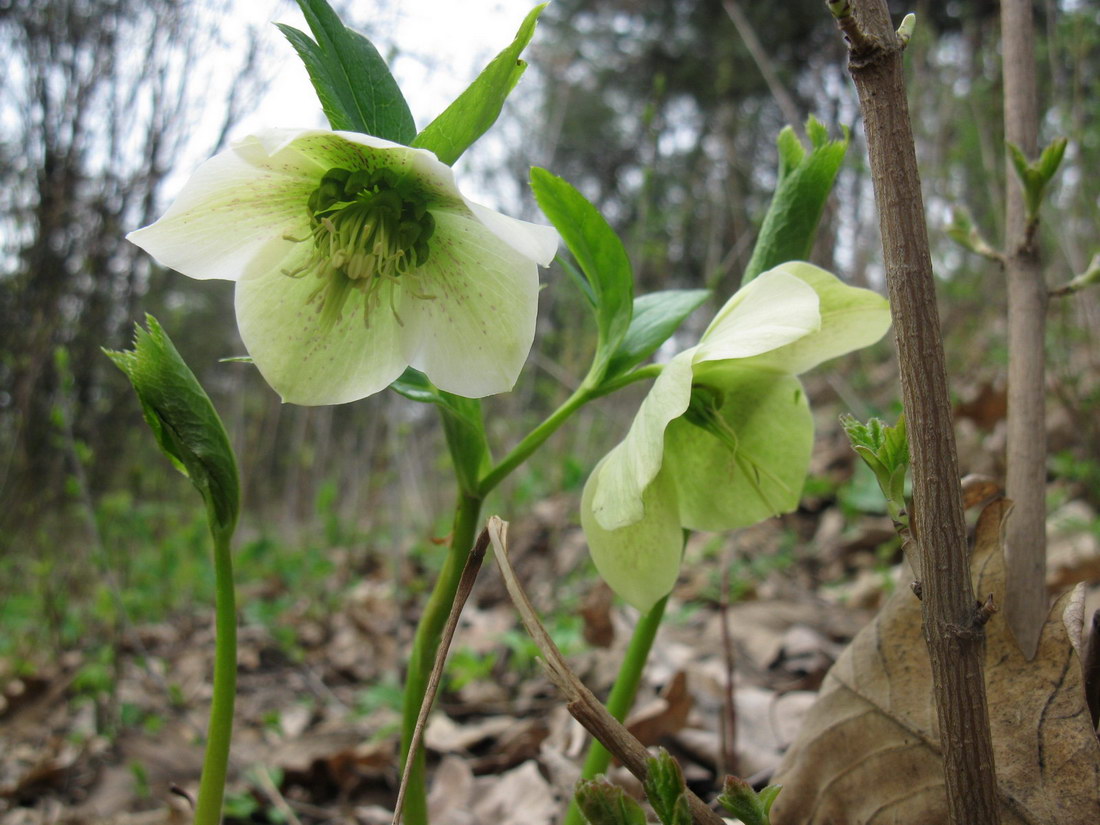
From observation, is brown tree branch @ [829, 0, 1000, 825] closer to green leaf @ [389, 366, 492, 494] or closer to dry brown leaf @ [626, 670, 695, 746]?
green leaf @ [389, 366, 492, 494]

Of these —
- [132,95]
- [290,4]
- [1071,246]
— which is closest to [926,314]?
[1071,246]

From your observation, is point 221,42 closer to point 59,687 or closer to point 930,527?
point 59,687

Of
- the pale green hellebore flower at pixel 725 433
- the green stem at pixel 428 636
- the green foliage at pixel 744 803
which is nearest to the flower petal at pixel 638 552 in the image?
the pale green hellebore flower at pixel 725 433

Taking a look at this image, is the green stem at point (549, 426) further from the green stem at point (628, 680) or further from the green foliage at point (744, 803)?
the green foliage at point (744, 803)

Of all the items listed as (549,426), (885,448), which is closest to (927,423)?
(885,448)

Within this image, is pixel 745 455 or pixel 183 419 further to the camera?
pixel 745 455

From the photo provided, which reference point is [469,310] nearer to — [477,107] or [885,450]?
[477,107]
